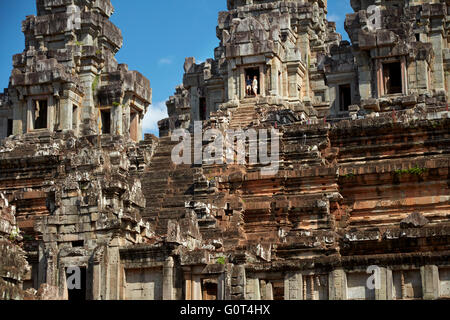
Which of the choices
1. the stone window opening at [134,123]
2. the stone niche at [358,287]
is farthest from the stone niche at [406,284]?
the stone window opening at [134,123]

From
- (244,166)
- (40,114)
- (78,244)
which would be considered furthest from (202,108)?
(78,244)

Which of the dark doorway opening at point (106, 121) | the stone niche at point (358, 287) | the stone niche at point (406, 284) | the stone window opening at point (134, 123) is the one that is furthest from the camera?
the stone window opening at point (134, 123)

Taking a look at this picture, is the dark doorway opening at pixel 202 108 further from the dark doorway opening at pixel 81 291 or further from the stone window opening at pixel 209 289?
the stone window opening at pixel 209 289

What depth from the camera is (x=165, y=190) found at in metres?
37.4

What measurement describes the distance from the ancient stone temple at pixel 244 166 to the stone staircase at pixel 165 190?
0.32 ft

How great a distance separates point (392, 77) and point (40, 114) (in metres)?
16.9

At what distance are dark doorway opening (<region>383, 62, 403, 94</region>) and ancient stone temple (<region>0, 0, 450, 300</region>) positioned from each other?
2.5 inches

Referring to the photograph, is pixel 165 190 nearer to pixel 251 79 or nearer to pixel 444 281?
pixel 251 79

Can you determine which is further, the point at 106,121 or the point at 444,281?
the point at 106,121

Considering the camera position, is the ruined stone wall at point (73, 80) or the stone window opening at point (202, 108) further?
the stone window opening at point (202, 108)

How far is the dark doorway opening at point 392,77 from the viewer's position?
4434 cm

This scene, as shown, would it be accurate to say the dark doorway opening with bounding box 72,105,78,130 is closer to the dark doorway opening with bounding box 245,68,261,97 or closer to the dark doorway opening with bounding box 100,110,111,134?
the dark doorway opening with bounding box 100,110,111,134

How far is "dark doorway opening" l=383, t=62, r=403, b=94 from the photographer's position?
4434 cm

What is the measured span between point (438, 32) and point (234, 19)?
11338 mm
